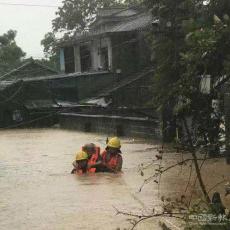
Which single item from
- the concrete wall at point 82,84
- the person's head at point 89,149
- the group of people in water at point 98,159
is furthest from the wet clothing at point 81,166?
the concrete wall at point 82,84

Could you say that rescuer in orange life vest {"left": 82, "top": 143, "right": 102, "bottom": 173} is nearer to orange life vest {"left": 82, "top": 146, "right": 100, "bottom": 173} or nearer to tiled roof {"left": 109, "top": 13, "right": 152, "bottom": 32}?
orange life vest {"left": 82, "top": 146, "right": 100, "bottom": 173}

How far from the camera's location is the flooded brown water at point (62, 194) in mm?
9289

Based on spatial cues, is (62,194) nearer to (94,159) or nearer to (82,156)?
(82,156)

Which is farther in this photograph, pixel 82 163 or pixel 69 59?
pixel 69 59

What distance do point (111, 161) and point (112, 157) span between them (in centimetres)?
11

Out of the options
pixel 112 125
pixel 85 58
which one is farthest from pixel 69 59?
pixel 112 125

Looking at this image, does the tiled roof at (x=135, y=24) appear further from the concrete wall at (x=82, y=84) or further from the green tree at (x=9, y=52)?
the green tree at (x=9, y=52)

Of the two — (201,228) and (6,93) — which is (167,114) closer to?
(201,228)

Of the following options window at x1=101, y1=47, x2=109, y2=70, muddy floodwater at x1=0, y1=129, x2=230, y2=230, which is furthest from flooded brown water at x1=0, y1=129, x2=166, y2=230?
window at x1=101, y1=47, x2=109, y2=70

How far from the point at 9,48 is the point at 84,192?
4515cm

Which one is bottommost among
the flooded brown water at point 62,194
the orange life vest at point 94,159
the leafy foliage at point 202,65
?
the flooded brown water at point 62,194

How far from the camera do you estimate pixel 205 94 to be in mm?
5527

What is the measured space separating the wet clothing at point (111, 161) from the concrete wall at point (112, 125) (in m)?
8.66

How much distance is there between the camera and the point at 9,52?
55.9 meters
